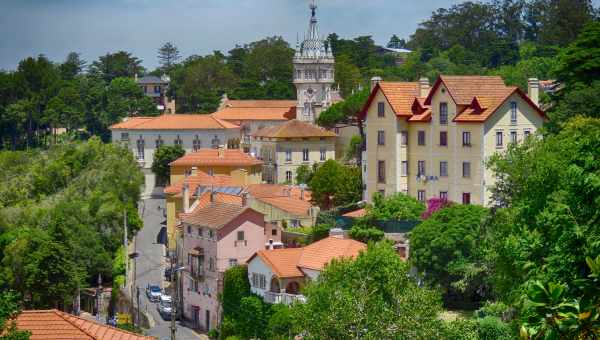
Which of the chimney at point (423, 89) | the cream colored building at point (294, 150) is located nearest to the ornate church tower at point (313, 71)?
the cream colored building at point (294, 150)

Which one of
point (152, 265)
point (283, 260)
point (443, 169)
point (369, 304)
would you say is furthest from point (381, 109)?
point (369, 304)

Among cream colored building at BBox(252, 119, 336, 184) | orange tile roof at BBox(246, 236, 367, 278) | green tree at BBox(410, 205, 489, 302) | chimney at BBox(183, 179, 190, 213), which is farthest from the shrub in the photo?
cream colored building at BBox(252, 119, 336, 184)

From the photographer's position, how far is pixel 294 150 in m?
85.7

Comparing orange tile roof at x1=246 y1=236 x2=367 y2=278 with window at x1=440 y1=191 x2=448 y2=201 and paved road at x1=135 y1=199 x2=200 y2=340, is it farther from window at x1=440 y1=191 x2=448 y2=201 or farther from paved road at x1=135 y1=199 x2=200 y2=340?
window at x1=440 y1=191 x2=448 y2=201

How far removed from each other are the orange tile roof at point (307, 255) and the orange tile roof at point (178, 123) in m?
52.5

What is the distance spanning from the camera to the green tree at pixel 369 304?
33.8 m

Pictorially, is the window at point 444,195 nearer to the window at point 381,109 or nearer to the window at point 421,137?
the window at point 421,137

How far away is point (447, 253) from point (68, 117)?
82300 millimetres

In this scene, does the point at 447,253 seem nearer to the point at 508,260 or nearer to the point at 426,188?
the point at 426,188

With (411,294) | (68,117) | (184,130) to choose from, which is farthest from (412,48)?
(411,294)

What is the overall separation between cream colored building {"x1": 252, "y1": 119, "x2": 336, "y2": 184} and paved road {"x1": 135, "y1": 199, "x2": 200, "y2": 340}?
7.64 metres

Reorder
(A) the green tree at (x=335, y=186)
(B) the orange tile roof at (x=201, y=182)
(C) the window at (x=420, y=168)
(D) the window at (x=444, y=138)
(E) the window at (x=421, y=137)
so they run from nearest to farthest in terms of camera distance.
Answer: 1. (D) the window at (x=444, y=138)
2. (E) the window at (x=421, y=137)
3. (C) the window at (x=420, y=168)
4. (A) the green tree at (x=335, y=186)
5. (B) the orange tile roof at (x=201, y=182)

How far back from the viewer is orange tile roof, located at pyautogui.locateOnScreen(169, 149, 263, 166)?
81938mm

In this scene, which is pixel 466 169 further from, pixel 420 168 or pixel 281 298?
pixel 281 298
